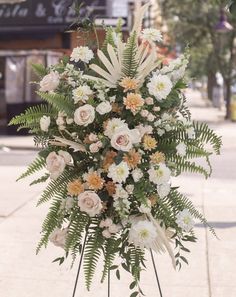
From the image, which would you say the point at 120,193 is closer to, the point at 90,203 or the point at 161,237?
the point at 90,203

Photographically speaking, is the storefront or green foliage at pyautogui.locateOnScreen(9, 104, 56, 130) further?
the storefront

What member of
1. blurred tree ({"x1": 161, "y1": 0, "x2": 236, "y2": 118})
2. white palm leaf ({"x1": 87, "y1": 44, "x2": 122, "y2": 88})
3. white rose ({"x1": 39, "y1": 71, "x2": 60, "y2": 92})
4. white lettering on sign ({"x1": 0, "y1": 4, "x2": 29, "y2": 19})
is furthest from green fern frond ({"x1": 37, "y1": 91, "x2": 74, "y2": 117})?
blurred tree ({"x1": 161, "y1": 0, "x2": 236, "y2": 118})

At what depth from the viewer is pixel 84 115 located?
12.7 feet

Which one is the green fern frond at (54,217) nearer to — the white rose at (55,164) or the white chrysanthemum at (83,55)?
the white rose at (55,164)

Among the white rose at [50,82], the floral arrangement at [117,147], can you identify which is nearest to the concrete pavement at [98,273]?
the floral arrangement at [117,147]

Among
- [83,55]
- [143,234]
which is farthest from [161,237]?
[83,55]

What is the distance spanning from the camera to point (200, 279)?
6.07 meters

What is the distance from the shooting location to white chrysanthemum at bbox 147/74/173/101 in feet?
12.9

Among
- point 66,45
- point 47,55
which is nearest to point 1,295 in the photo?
point 47,55

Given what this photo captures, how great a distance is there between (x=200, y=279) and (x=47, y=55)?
1763 centimetres

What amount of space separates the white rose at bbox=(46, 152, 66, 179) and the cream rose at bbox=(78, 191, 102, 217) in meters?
0.20

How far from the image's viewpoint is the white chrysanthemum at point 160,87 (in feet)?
12.9

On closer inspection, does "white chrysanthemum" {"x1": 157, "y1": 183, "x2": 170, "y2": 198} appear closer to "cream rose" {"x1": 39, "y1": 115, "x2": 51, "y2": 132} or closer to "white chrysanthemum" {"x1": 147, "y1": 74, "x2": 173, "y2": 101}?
"white chrysanthemum" {"x1": 147, "y1": 74, "x2": 173, "y2": 101}

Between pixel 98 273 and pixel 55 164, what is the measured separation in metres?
2.61
